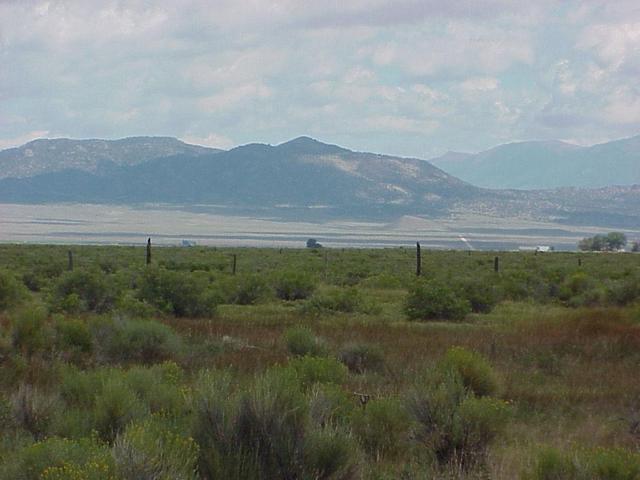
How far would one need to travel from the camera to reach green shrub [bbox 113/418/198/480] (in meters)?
6.55

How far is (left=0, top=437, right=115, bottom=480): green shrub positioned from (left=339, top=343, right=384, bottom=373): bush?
8583 mm

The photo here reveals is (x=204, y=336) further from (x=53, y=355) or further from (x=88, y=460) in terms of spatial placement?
(x=88, y=460)

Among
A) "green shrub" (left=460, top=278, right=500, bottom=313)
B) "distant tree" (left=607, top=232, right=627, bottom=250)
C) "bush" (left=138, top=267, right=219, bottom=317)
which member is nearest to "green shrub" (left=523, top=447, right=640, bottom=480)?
"bush" (left=138, top=267, right=219, bottom=317)

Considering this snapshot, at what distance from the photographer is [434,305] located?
25.0 meters

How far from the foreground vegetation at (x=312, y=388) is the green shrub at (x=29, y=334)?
29mm

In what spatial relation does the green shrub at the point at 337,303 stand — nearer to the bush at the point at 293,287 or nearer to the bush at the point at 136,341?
the bush at the point at 293,287

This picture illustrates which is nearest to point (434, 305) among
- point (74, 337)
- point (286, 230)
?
point (74, 337)

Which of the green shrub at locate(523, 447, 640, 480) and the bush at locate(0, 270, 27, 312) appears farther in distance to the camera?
the bush at locate(0, 270, 27, 312)

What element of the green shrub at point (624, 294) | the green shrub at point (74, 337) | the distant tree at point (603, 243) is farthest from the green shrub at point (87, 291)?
the distant tree at point (603, 243)

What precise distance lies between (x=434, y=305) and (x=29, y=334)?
40.4 feet

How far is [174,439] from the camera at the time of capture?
7.53 meters

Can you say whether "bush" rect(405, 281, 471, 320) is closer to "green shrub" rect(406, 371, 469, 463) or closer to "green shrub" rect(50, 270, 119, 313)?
"green shrub" rect(50, 270, 119, 313)

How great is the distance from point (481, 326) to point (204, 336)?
778 centimetres

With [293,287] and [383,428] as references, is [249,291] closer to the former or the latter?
[293,287]
